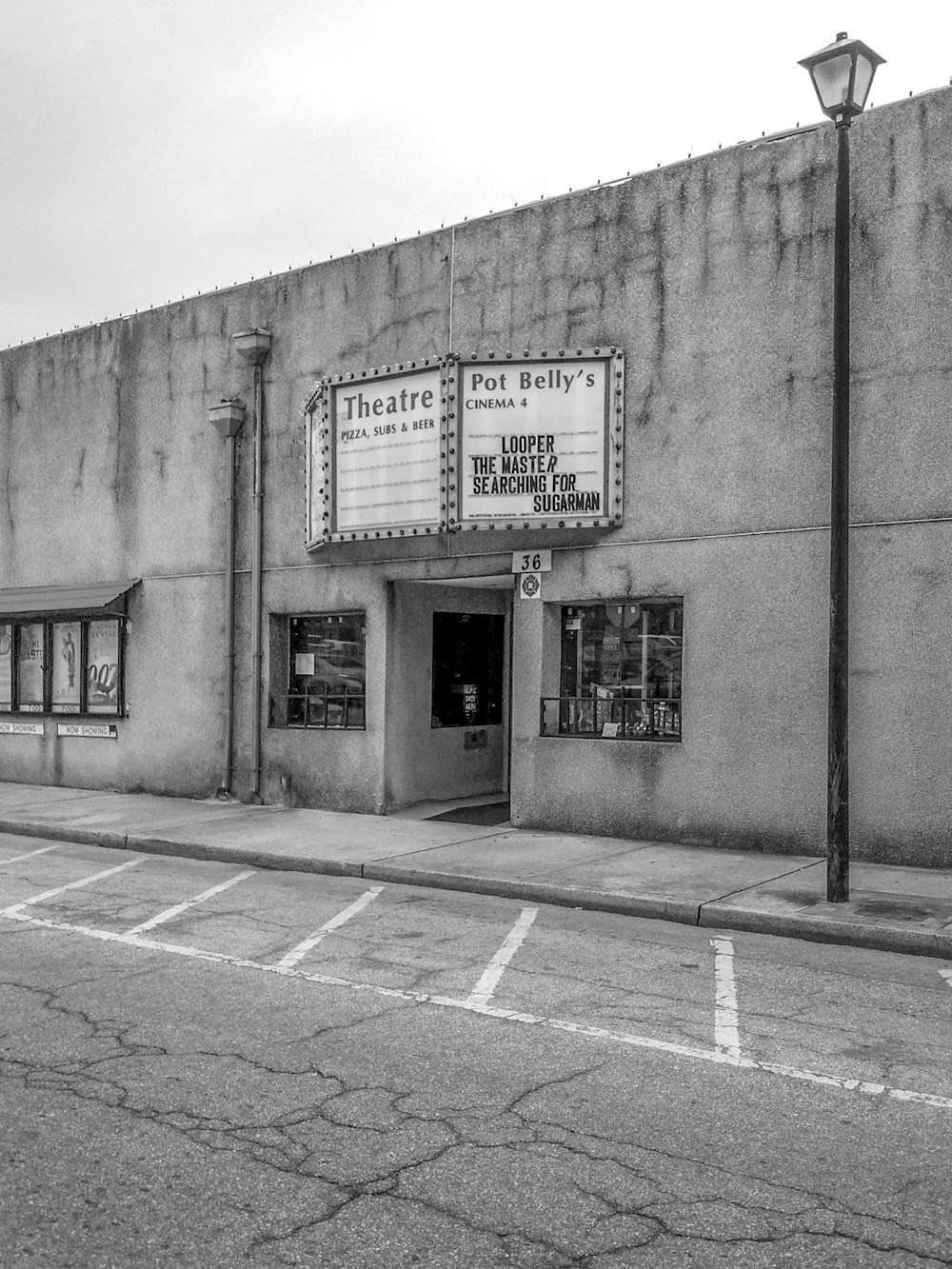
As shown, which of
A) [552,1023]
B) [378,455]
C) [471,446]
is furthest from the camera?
[378,455]

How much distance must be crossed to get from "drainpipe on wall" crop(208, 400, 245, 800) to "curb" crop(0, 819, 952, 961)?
102 inches

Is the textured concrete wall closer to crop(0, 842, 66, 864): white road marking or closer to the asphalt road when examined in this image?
crop(0, 842, 66, 864): white road marking

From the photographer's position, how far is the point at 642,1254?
3.90 meters

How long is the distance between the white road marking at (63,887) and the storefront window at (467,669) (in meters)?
4.57

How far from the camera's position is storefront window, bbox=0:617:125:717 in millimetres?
17594

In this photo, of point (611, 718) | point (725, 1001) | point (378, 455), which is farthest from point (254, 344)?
point (725, 1001)

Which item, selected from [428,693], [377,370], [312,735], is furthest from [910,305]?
[312,735]

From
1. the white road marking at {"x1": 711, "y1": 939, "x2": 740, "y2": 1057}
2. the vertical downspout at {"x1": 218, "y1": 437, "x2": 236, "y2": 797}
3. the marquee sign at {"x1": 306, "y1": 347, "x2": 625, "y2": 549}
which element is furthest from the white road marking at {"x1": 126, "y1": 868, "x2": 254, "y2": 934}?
the marquee sign at {"x1": 306, "y1": 347, "x2": 625, "y2": 549}

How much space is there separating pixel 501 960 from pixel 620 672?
5.40m

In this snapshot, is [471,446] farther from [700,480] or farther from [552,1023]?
[552,1023]

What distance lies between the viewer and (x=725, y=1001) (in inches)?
275

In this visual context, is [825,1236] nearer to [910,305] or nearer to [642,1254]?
[642,1254]

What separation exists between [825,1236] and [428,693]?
11.3 metres

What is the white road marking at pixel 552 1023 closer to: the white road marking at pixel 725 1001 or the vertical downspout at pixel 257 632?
the white road marking at pixel 725 1001
